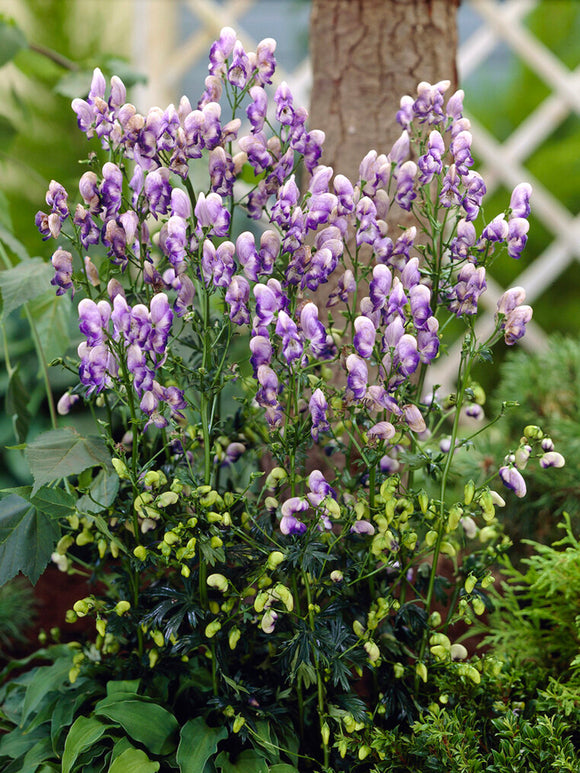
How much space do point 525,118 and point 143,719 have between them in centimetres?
260

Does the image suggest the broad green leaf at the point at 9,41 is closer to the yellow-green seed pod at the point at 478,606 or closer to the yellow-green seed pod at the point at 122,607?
the yellow-green seed pod at the point at 122,607

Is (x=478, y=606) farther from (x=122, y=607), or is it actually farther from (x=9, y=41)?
(x=9, y=41)

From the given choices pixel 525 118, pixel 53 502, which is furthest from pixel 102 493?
pixel 525 118

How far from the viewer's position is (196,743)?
0.86 metres

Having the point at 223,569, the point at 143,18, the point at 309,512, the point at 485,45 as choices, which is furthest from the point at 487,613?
the point at 143,18

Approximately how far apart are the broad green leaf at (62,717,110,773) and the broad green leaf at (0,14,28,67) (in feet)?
3.85

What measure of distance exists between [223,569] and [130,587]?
0.15 metres

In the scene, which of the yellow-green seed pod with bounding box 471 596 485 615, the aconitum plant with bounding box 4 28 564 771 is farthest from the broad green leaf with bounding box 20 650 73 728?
the yellow-green seed pod with bounding box 471 596 485 615

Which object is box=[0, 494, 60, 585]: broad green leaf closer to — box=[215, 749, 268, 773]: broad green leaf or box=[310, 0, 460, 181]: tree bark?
box=[215, 749, 268, 773]: broad green leaf

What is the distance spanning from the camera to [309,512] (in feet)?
3.55

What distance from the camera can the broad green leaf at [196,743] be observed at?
833mm

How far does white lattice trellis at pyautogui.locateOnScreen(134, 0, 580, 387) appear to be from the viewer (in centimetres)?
243

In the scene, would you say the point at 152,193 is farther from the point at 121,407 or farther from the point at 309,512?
the point at 309,512

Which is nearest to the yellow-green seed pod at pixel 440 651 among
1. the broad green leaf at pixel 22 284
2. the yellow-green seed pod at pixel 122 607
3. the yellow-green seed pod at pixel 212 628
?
the yellow-green seed pod at pixel 212 628
